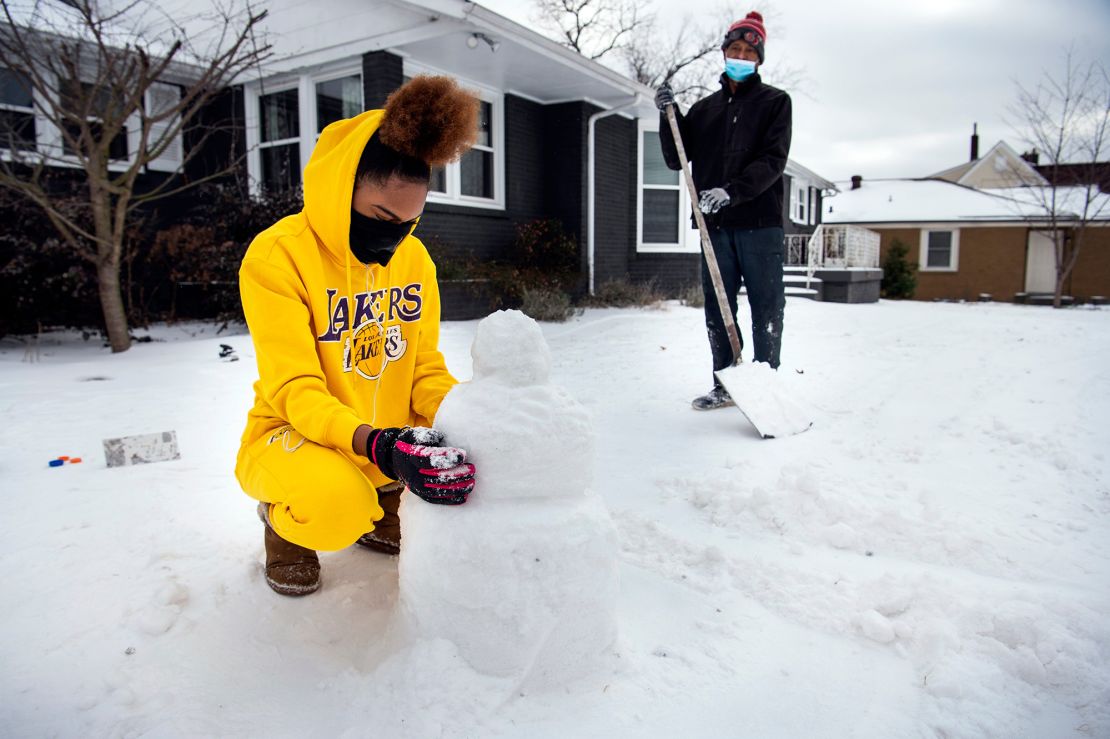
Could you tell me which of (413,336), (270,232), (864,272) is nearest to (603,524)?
(413,336)

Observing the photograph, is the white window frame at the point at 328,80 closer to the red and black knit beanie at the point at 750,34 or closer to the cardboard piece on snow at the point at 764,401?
the red and black knit beanie at the point at 750,34

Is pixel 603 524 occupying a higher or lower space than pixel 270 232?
lower

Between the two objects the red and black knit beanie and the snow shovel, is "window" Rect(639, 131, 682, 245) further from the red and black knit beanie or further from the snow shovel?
the snow shovel

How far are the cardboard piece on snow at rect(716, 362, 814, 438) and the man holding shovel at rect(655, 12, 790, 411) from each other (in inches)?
13.6

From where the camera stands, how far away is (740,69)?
13.7 ft

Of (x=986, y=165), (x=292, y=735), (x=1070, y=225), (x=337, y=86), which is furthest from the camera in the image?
(x=986, y=165)

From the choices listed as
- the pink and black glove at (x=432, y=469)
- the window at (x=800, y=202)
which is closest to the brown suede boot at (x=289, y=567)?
the pink and black glove at (x=432, y=469)

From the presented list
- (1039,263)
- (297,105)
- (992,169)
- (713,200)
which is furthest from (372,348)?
Answer: (992,169)

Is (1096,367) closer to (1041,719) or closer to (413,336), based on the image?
(1041,719)

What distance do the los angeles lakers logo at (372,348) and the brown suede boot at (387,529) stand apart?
1.36 ft

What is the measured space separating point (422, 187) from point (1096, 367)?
20.9ft

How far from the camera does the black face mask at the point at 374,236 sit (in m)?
1.95

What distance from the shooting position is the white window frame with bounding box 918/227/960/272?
2342 cm

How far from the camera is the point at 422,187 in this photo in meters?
1.94
